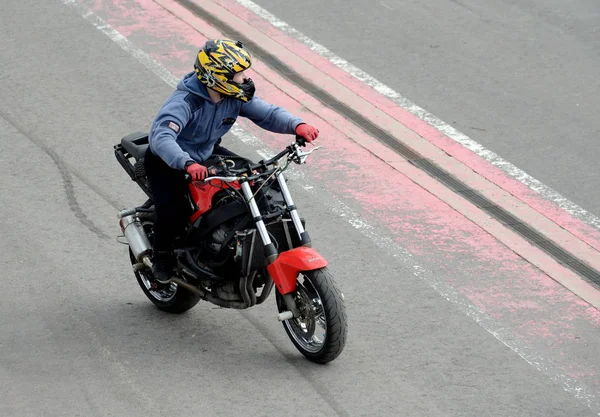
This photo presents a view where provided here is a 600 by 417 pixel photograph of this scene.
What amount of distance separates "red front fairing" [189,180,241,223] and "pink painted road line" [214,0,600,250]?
3.41 m

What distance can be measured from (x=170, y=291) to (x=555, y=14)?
24.9ft

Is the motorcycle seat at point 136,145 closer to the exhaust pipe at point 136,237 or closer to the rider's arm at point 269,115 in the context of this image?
the exhaust pipe at point 136,237

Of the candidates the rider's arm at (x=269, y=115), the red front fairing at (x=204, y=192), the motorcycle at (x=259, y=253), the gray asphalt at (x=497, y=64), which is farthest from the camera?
the gray asphalt at (x=497, y=64)

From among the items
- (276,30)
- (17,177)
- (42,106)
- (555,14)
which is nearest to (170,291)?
(17,177)

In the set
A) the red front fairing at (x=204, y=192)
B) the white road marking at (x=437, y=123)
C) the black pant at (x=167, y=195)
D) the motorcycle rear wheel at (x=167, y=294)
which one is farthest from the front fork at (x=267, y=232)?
the white road marking at (x=437, y=123)

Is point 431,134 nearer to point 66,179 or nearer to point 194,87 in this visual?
point 66,179

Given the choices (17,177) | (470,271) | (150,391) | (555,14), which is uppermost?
(555,14)

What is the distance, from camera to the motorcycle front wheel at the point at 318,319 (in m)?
6.63

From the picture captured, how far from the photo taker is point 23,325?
7.45 m

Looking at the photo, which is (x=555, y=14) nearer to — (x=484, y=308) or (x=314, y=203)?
(x=314, y=203)

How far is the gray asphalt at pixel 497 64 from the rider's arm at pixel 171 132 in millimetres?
4077

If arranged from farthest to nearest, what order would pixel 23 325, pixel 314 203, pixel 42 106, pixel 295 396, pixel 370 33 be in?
pixel 370 33 → pixel 42 106 → pixel 314 203 → pixel 23 325 → pixel 295 396

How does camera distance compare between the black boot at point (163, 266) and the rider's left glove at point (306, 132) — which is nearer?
the rider's left glove at point (306, 132)

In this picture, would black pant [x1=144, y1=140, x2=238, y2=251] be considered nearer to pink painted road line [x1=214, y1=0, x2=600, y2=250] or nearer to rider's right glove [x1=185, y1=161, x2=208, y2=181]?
rider's right glove [x1=185, y1=161, x2=208, y2=181]
